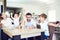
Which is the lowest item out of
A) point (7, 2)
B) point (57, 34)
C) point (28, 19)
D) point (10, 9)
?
point (57, 34)

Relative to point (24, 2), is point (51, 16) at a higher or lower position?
lower

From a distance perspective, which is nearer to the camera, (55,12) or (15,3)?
(15,3)

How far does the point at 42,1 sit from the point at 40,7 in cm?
36

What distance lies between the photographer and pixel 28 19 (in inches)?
102

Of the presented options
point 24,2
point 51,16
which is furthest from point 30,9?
point 51,16

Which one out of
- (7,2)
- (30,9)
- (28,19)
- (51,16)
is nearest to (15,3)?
(7,2)

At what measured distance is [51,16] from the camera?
5.51 meters

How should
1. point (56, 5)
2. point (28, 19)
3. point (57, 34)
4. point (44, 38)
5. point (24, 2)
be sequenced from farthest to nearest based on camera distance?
point (56, 5), point (24, 2), point (57, 34), point (28, 19), point (44, 38)

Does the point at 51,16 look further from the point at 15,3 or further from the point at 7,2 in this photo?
the point at 7,2

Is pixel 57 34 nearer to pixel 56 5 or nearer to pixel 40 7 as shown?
pixel 40 7

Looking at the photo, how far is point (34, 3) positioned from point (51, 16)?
1.15 metres

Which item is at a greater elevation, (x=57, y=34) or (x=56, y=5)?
(x=56, y=5)

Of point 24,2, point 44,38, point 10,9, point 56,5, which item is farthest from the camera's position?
point 56,5

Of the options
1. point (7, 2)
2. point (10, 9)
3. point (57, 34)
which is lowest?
point (57, 34)
